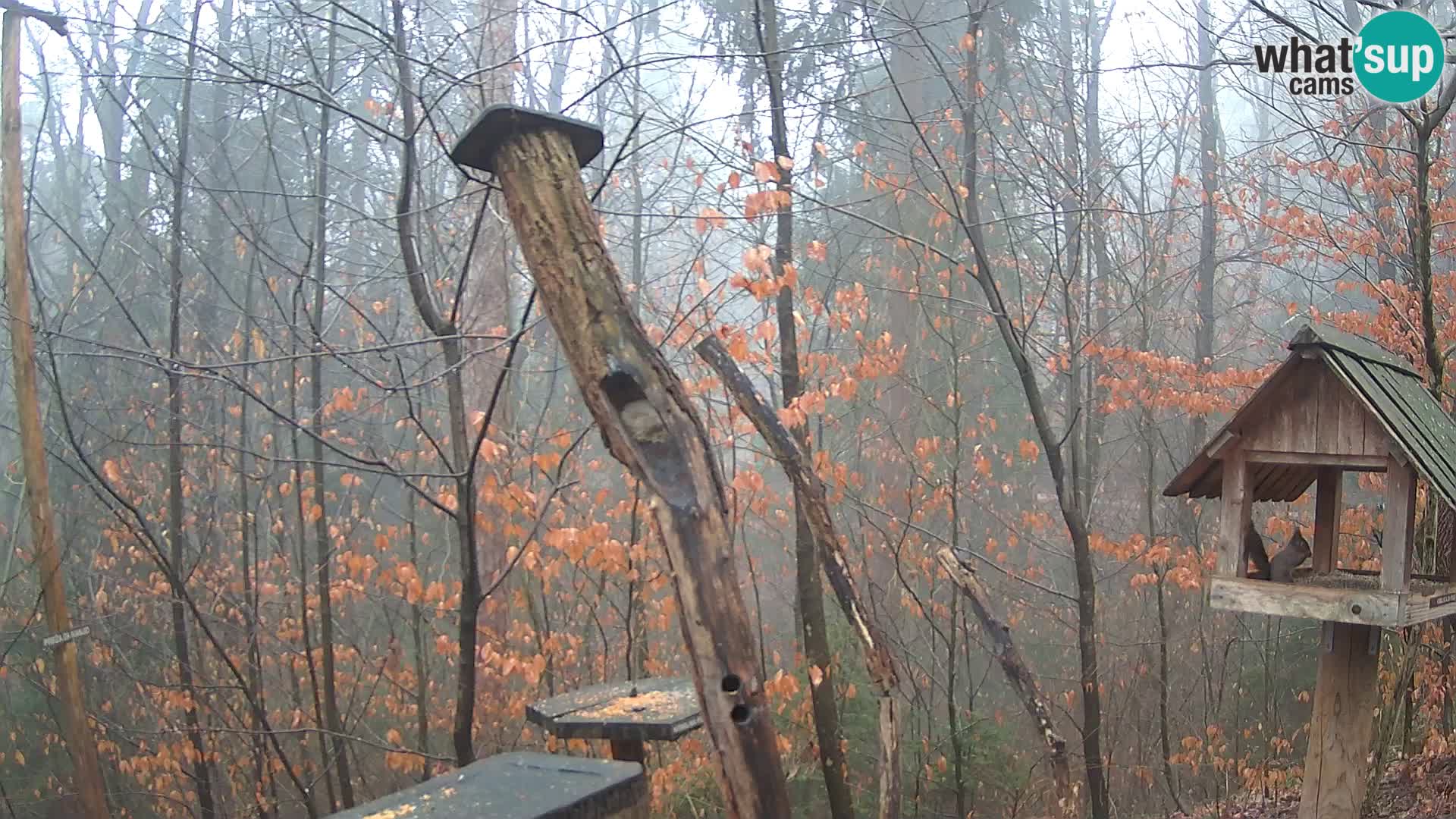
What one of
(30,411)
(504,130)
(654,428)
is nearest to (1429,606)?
(654,428)

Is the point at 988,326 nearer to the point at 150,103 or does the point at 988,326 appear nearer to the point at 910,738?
the point at 910,738

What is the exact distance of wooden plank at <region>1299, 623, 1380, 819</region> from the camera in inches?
158

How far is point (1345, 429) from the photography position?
360cm

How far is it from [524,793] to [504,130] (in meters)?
1.84

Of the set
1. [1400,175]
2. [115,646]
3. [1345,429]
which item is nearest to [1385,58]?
[1400,175]

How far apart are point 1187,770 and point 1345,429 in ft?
24.7

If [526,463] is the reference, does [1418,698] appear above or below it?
below

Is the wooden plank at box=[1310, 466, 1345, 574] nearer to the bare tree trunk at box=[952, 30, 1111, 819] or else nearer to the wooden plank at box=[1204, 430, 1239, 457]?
the wooden plank at box=[1204, 430, 1239, 457]

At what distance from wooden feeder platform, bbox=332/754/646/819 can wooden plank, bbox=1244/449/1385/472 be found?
8.46 ft

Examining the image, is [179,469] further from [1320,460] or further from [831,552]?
[1320,460]

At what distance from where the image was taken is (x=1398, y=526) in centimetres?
356

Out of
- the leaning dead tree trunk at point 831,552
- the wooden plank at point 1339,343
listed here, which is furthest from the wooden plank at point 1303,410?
the leaning dead tree trunk at point 831,552

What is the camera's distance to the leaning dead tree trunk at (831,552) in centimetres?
449

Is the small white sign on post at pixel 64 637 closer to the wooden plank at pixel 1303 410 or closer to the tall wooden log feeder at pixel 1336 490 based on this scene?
the tall wooden log feeder at pixel 1336 490
